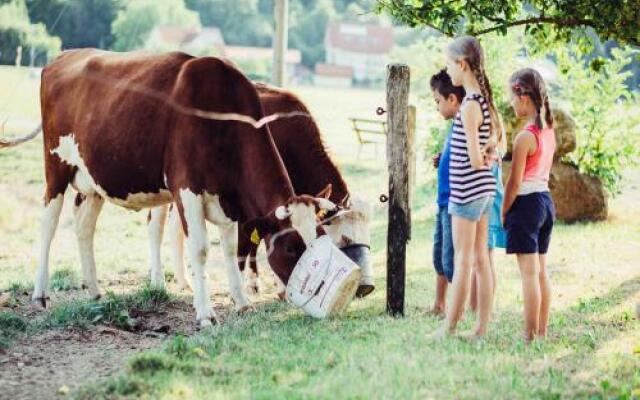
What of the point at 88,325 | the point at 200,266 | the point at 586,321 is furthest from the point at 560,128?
the point at 88,325

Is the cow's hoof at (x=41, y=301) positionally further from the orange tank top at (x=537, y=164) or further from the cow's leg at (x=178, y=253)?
the orange tank top at (x=537, y=164)

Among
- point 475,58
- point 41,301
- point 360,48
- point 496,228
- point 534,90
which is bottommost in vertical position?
point 360,48

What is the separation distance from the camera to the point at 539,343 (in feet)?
19.4

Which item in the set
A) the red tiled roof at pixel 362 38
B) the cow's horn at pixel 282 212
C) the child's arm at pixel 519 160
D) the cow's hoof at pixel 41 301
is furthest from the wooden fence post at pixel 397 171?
the red tiled roof at pixel 362 38

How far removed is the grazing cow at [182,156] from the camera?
275 inches

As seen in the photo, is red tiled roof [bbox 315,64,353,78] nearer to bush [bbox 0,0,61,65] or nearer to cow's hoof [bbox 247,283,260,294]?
bush [bbox 0,0,61,65]

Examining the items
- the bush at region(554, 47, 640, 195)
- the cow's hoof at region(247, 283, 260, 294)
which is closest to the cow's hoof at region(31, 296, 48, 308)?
the cow's hoof at region(247, 283, 260, 294)

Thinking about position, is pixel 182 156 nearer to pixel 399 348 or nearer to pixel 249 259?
pixel 249 259

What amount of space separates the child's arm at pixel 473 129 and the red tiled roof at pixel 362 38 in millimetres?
58691

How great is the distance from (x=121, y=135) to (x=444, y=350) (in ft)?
11.2

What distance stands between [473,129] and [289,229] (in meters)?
1.73

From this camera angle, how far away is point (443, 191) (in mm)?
6684

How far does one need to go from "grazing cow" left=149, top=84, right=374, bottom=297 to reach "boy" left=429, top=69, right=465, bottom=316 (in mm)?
823

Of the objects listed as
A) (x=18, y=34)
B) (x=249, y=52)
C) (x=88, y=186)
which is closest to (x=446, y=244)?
(x=88, y=186)
